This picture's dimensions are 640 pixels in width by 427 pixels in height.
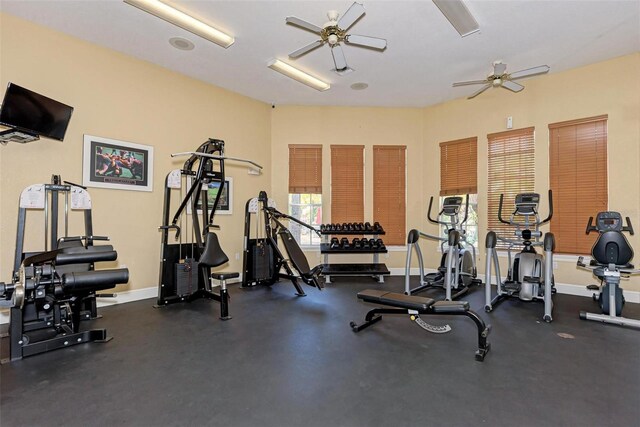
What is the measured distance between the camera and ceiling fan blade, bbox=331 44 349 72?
364 cm

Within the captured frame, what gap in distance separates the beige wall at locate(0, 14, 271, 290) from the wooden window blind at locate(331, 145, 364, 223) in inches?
71.7

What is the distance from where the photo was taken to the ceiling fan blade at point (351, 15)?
288 centimetres

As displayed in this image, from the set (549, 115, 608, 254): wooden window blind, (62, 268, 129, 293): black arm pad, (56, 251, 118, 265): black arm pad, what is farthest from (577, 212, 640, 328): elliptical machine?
(56, 251, 118, 265): black arm pad

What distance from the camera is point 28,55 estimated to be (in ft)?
11.9

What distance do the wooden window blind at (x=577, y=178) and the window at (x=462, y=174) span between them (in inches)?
47.1

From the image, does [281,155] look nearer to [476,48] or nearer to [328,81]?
[328,81]

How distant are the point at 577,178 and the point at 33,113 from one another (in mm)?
7231

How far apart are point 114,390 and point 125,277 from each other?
2.93ft

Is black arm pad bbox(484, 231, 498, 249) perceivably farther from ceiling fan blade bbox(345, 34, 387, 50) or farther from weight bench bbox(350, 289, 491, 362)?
ceiling fan blade bbox(345, 34, 387, 50)

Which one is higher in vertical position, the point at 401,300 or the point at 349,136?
the point at 349,136

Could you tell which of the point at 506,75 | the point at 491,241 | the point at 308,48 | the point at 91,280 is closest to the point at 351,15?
the point at 308,48

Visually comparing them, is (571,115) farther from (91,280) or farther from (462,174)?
(91,280)

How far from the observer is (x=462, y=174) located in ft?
20.1

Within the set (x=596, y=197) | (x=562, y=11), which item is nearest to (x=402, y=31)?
(x=562, y=11)
